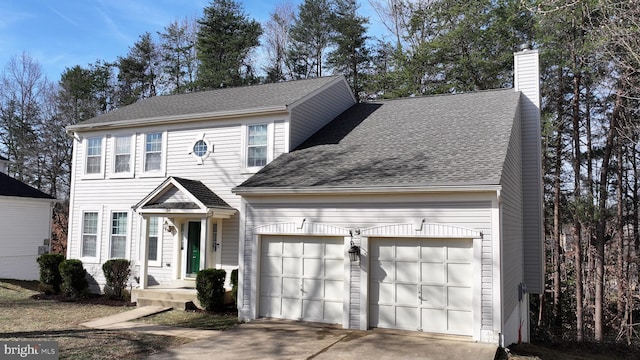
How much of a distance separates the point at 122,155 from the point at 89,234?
3.02m

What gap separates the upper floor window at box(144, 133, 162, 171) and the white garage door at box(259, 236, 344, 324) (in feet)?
20.5

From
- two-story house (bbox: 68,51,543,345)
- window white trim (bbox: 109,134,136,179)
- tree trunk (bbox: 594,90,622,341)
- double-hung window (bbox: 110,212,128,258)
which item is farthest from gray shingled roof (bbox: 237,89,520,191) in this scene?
tree trunk (bbox: 594,90,622,341)

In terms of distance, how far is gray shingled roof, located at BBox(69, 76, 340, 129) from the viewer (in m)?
14.8

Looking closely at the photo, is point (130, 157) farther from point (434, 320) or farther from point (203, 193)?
point (434, 320)

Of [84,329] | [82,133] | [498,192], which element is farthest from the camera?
[82,133]

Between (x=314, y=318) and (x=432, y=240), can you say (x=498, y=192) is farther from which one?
(x=314, y=318)

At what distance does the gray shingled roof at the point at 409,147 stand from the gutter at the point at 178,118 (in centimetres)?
146

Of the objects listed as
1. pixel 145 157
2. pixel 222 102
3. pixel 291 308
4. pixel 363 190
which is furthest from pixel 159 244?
pixel 363 190

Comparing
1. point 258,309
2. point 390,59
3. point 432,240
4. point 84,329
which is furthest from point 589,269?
point 84,329

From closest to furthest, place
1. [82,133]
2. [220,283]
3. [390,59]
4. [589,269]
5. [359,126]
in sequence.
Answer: [220,283] < [359,126] < [82,133] < [589,269] < [390,59]

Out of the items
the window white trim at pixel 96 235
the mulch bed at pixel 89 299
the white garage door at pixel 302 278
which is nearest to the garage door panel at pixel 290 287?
the white garage door at pixel 302 278

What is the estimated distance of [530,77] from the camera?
14648 mm

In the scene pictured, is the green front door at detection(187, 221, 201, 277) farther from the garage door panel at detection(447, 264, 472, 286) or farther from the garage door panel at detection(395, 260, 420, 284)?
the garage door panel at detection(447, 264, 472, 286)

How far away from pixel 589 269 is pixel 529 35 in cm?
1179
